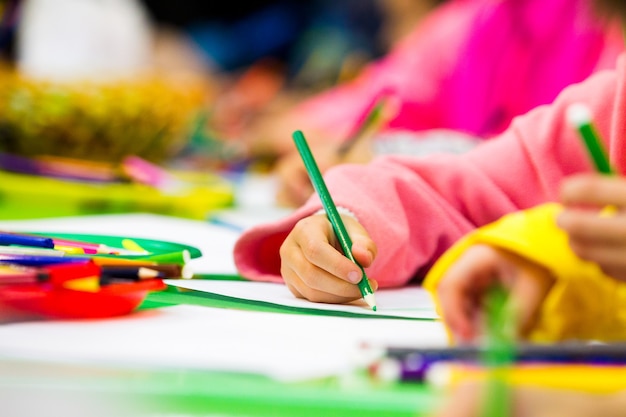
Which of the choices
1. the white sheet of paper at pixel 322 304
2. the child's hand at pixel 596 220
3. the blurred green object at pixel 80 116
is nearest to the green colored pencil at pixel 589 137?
the child's hand at pixel 596 220

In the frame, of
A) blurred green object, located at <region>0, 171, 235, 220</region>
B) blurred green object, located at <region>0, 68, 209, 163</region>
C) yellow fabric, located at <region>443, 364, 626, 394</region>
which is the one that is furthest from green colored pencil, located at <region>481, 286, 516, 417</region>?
blurred green object, located at <region>0, 68, 209, 163</region>

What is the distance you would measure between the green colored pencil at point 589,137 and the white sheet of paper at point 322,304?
13cm

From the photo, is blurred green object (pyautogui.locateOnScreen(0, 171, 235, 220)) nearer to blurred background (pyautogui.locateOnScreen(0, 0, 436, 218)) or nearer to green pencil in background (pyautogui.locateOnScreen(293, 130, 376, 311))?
blurred background (pyautogui.locateOnScreen(0, 0, 436, 218))

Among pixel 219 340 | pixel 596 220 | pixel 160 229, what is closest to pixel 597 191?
pixel 596 220

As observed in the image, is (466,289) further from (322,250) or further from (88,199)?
(88,199)

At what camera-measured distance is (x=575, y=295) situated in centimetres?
25

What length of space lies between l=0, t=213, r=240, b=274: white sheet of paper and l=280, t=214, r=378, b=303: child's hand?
74 millimetres

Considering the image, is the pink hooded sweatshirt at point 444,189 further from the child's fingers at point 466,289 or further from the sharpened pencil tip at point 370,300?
the child's fingers at point 466,289

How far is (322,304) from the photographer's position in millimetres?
360

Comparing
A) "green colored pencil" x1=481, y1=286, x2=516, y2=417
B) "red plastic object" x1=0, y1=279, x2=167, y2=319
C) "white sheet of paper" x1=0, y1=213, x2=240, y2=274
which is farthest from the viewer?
"white sheet of paper" x1=0, y1=213, x2=240, y2=274

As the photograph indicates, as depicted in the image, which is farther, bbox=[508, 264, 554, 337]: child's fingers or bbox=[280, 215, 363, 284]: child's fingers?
bbox=[280, 215, 363, 284]: child's fingers

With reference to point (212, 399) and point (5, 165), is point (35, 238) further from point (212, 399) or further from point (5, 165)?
point (5, 165)

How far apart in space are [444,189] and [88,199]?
34 centimetres

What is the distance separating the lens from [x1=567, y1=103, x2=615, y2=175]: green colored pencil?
0.21 metres
